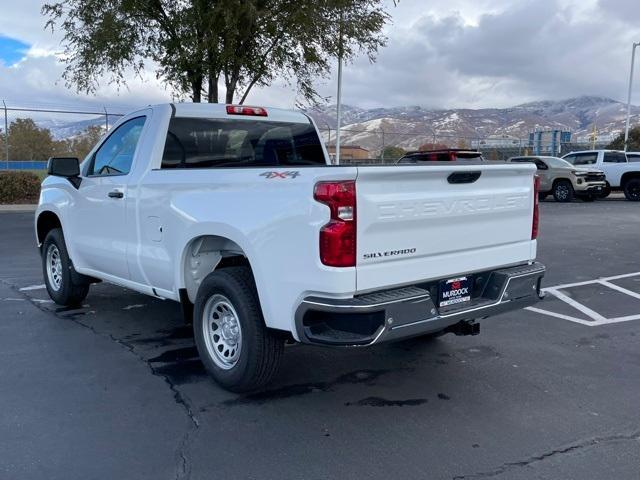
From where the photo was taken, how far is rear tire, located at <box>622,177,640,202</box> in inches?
908

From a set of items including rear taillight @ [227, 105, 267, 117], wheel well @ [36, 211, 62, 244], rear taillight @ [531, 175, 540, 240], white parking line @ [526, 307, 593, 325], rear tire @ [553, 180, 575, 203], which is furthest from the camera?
rear tire @ [553, 180, 575, 203]

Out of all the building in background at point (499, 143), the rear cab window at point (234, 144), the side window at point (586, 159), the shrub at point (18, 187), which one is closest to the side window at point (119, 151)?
the rear cab window at point (234, 144)

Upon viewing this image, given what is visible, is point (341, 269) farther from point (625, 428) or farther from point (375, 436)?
point (625, 428)

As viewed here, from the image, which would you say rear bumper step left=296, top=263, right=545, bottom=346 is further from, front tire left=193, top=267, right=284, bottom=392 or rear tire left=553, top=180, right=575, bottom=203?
rear tire left=553, top=180, right=575, bottom=203

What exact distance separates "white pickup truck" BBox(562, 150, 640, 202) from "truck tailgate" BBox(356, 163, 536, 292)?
20.8 metres

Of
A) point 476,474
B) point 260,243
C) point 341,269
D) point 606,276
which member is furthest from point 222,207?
point 606,276

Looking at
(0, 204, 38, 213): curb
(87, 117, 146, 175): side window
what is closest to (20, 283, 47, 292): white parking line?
(87, 117, 146, 175): side window

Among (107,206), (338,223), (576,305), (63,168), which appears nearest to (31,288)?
(63,168)

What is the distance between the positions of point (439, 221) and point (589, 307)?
3898 mm

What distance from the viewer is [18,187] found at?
19344 mm

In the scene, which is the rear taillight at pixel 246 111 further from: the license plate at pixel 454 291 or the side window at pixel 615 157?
the side window at pixel 615 157

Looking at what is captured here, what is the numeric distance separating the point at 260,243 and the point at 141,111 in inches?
95.0

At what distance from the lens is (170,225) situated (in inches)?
188

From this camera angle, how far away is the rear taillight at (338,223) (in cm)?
354
